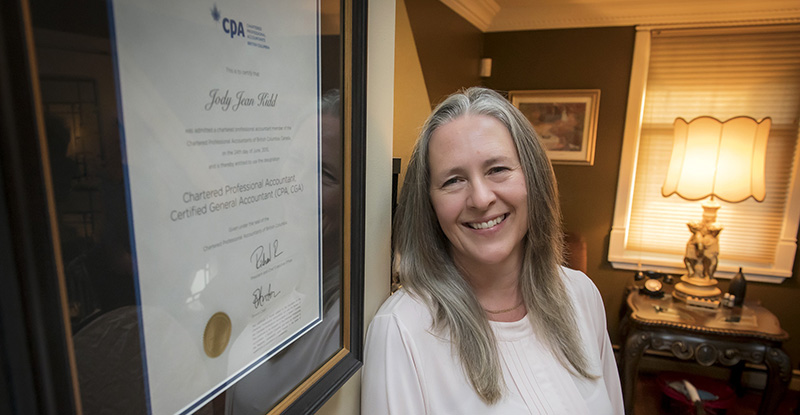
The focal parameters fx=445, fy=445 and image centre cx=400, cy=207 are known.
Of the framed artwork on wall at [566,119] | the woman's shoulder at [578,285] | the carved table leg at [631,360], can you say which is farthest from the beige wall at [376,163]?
the framed artwork on wall at [566,119]

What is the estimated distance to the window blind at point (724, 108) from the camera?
2.89 m

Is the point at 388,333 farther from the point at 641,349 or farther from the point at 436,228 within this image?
the point at 641,349

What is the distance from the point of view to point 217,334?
476 millimetres

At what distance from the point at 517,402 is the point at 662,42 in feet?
9.93

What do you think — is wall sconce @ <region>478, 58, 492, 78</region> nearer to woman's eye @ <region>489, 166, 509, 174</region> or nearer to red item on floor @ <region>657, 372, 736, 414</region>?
red item on floor @ <region>657, 372, 736, 414</region>

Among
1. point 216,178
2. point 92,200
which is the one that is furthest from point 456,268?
point 92,200

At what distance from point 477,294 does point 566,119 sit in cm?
253

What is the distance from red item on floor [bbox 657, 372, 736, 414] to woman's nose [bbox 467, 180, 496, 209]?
241 cm

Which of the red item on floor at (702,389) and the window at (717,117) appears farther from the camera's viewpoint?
the window at (717,117)

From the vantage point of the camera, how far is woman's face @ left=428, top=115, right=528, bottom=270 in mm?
1005

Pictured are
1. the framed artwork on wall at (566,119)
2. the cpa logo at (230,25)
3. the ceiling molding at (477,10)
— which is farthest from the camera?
the framed artwork on wall at (566,119)

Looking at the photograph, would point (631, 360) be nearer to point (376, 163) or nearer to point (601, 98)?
point (601, 98)

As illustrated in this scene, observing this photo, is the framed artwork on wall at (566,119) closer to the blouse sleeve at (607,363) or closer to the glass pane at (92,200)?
the blouse sleeve at (607,363)

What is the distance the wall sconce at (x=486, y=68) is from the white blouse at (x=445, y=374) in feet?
8.59
